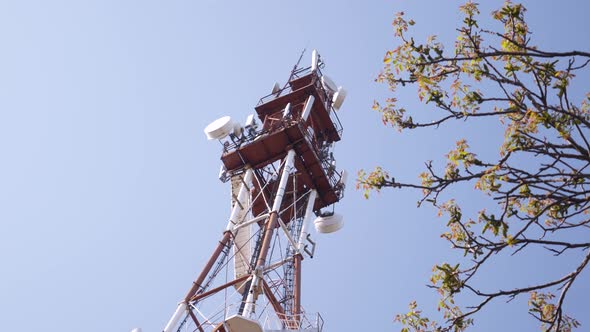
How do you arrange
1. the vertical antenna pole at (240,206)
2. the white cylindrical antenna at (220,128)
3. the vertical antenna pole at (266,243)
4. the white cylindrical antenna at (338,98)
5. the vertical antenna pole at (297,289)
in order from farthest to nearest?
the white cylindrical antenna at (338,98)
the white cylindrical antenna at (220,128)
the vertical antenna pole at (240,206)
the vertical antenna pole at (297,289)
the vertical antenna pole at (266,243)

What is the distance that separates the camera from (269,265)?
2588cm

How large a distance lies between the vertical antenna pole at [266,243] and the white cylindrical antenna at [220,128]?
9.02 feet

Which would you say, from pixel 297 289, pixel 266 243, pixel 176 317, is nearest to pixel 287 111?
pixel 266 243

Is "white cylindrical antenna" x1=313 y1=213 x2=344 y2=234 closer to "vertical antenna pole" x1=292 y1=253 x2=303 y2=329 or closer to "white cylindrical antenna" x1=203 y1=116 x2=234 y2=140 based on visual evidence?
"vertical antenna pole" x1=292 y1=253 x2=303 y2=329

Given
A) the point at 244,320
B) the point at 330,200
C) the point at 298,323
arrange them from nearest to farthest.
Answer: the point at 244,320, the point at 298,323, the point at 330,200

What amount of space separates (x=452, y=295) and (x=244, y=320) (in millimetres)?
10943

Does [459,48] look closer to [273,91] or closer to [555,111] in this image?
[555,111]

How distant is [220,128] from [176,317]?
29.9 feet

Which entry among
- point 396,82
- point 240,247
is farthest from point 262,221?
point 396,82

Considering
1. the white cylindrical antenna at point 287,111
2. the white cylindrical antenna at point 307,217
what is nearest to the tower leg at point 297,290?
the white cylindrical antenna at point 307,217

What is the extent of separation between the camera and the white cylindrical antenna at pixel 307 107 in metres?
30.8

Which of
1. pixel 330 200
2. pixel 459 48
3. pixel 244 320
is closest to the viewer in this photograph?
pixel 459 48

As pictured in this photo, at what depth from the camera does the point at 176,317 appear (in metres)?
22.6

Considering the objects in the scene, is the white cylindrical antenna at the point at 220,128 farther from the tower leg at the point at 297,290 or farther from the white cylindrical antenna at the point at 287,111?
the tower leg at the point at 297,290
